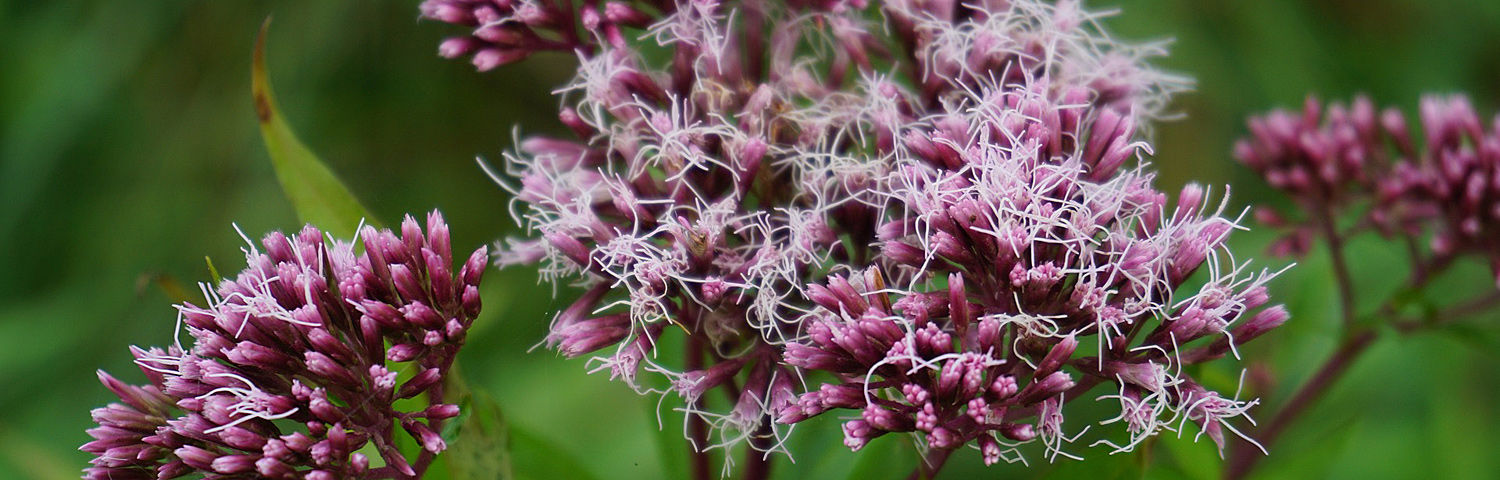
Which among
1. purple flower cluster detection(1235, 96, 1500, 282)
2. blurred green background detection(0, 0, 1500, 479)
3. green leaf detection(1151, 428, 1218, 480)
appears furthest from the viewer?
blurred green background detection(0, 0, 1500, 479)

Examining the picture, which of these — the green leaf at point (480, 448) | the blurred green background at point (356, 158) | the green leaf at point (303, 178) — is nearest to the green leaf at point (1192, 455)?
the blurred green background at point (356, 158)

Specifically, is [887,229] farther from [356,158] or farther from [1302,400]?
[356,158]

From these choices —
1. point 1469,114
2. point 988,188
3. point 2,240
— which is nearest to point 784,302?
point 988,188

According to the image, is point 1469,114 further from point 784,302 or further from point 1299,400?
point 784,302

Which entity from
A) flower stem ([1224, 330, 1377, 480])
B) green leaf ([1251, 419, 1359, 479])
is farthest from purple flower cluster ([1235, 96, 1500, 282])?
green leaf ([1251, 419, 1359, 479])

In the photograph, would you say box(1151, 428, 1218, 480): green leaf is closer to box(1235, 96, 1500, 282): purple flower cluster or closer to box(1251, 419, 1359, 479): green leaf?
box(1251, 419, 1359, 479): green leaf

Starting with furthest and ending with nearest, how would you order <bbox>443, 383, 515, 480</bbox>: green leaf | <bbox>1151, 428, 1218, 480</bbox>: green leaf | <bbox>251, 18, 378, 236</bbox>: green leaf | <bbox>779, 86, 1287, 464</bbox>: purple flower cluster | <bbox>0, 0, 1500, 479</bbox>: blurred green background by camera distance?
<bbox>0, 0, 1500, 479</bbox>: blurred green background < <bbox>1151, 428, 1218, 480</bbox>: green leaf < <bbox>251, 18, 378, 236</bbox>: green leaf < <bbox>443, 383, 515, 480</bbox>: green leaf < <bbox>779, 86, 1287, 464</bbox>: purple flower cluster
